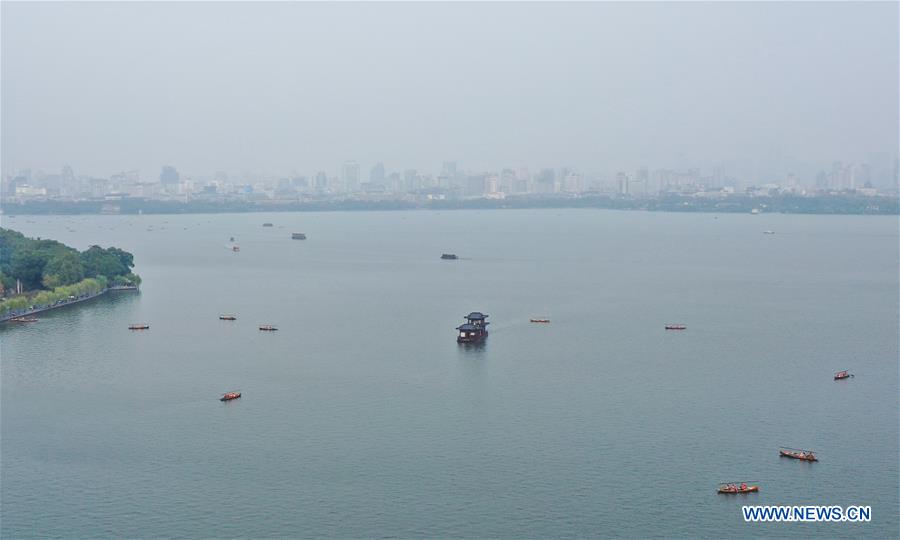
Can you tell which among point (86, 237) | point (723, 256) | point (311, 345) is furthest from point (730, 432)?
point (86, 237)

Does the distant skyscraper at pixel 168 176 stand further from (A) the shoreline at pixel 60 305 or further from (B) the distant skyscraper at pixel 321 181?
(A) the shoreline at pixel 60 305

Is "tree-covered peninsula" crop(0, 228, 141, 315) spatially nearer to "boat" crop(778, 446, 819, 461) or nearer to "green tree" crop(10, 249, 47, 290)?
"green tree" crop(10, 249, 47, 290)

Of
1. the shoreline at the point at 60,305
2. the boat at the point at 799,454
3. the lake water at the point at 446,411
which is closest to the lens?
the lake water at the point at 446,411

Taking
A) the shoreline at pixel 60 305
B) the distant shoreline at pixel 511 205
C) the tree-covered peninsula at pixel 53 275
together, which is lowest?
the distant shoreline at pixel 511 205

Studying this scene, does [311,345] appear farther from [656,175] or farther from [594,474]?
[656,175]

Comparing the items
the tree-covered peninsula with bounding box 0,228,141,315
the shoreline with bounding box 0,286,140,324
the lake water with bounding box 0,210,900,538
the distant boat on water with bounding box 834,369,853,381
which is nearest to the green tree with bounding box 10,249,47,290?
the tree-covered peninsula with bounding box 0,228,141,315

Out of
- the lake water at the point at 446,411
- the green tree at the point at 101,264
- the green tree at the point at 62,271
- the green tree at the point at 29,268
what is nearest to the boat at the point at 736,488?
the lake water at the point at 446,411

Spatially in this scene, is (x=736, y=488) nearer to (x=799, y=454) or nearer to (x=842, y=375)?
(x=799, y=454)

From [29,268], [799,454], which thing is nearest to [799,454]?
[799,454]
